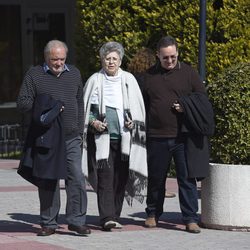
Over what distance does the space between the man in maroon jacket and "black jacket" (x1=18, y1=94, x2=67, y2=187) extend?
100cm

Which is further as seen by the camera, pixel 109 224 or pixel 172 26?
pixel 172 26

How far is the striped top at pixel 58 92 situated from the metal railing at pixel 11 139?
1033 cm

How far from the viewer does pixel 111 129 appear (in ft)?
29.8

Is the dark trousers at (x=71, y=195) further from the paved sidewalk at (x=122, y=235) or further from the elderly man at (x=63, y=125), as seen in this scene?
the paved sidewalk at (x=122, y=235)

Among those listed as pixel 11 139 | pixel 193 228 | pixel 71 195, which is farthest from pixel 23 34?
pixel 193 228

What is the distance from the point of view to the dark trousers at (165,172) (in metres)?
9.11

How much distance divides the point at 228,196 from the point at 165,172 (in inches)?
26.5

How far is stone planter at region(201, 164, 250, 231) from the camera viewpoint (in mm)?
9055

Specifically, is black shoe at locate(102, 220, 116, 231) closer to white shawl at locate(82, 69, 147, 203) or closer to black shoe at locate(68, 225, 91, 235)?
black shoe at locate(68, 225, 91, 235)

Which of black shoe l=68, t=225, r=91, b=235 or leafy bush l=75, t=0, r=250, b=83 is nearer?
black shoe l=68, t=225, r=91, b=235

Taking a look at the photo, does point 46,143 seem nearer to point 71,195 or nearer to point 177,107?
point 71,195

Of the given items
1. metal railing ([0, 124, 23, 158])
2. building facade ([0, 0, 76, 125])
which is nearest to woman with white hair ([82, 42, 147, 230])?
metal railing ([0, 124, 23, 158])

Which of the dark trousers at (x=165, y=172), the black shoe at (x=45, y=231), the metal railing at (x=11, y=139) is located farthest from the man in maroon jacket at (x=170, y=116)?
the metal railing at (x=11, y=139)

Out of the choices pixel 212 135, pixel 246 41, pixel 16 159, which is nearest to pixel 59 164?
pixel 212 135
